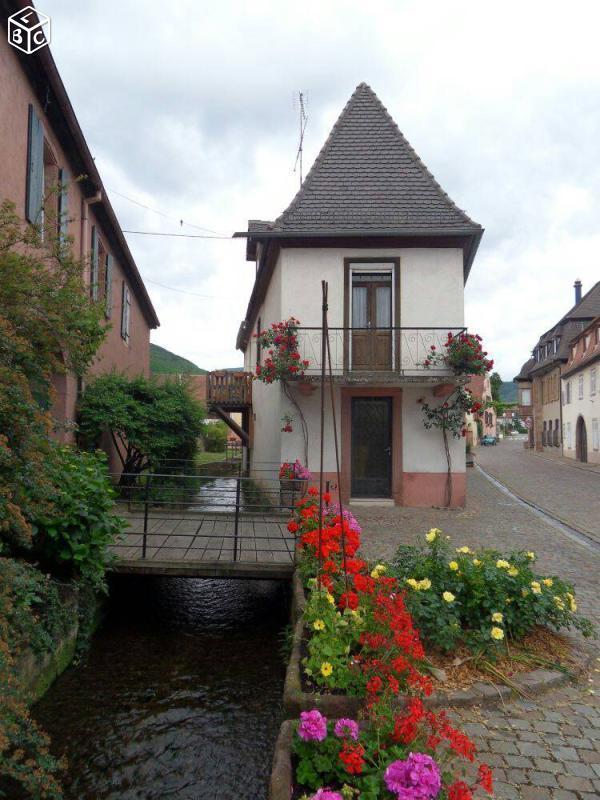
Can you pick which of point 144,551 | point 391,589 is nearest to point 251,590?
point 144,551

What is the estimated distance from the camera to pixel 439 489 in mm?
11172

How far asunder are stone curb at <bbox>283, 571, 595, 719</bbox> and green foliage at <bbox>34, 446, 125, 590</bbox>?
202 centimetres

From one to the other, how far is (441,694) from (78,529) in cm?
323

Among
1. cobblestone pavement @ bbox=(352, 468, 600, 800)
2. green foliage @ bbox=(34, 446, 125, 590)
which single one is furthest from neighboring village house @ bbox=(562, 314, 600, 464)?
green foliage @ bbox=(34, 446, 125, 590)

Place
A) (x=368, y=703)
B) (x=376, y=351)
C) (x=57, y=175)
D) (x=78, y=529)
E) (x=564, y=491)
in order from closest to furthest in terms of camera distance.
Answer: (x=368, y=703) → (x=78, y=529) → (x=57, y=175) → (x=376, y=351) → (x=564, y=491)

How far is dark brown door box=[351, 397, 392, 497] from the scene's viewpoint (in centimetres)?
1141

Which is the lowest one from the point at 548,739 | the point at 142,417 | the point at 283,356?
the point at 548,739

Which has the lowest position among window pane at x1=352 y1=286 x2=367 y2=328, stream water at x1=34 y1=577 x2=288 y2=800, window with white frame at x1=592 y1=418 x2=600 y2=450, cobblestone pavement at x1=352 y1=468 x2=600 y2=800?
stream water at x1=34 y1=577 x2=288 y2=800

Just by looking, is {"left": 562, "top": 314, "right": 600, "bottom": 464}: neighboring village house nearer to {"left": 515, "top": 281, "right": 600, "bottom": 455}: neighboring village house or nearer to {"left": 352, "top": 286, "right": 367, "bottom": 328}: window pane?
{"left": 515, "top": 281, "right": 600, "bottom": 455}: neighboring village house

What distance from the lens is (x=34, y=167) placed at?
7262mm

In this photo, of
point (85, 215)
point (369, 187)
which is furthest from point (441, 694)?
point (369, 187)

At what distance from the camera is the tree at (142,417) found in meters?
9.70

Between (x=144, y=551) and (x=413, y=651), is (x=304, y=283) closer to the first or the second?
(x=144, y=551)

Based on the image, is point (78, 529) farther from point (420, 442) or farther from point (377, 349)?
point (420, 442)
